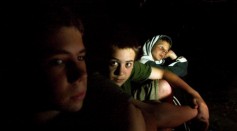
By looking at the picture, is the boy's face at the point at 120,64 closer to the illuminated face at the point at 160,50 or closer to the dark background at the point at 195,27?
the illuminated face at the point at 160,50

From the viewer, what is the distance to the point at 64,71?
5.28 ft

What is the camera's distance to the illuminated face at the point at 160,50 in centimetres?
465

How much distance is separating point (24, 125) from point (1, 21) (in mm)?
604

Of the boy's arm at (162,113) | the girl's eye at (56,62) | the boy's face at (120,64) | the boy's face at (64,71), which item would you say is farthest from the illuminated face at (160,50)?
the girl's eye at (56,62)

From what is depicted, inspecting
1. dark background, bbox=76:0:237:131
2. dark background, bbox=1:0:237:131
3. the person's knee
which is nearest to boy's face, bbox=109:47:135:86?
the person's knee

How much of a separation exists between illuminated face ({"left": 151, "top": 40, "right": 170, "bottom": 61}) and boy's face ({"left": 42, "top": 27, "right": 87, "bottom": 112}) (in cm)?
306

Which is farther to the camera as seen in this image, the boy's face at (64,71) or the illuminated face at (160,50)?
the illuminated face at (160,50)

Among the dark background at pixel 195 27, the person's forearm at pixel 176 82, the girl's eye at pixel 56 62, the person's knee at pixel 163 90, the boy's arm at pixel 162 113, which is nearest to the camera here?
the girl's eye at pixel 56 62

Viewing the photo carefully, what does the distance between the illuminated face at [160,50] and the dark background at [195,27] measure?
940 millimetres

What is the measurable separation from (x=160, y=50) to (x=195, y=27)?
12.4 ft

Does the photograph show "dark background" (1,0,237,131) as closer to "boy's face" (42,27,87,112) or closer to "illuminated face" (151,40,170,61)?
"illuminated face" (151,40,170,61)

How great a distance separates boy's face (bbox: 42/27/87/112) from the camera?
5.21 feet

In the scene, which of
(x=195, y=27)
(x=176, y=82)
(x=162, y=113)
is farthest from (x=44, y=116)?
(x=195, y=27)

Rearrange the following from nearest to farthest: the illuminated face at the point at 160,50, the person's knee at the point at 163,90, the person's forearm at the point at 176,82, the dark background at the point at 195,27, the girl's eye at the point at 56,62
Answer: the girl's eye at the point at 56,62 < the person's knee at the point at 163,90 < the person's forearm at the point at 176,82 < the illuminated face at the point at 160,50 < the dark background at the point at 195,27
